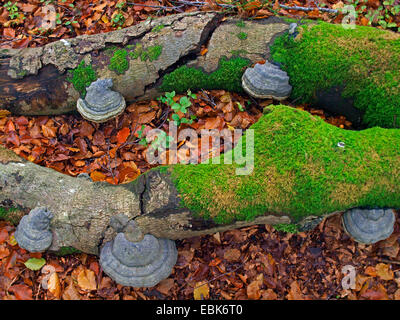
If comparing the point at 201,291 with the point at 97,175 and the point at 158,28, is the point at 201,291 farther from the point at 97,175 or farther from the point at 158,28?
the point at 158,28

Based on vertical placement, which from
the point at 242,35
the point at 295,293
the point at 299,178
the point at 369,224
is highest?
the point at 242,35

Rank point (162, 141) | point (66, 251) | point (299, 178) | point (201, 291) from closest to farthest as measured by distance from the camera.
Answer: point (299, 178) → point (66, 251) → point (201, 291) → point (162, 141)

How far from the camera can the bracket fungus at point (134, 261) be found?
3.30 m

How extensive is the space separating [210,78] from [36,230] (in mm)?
2840

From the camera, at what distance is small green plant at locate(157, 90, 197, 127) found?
440 centimetres

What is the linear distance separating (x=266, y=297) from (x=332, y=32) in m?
3.33

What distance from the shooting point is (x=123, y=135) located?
15.1ft

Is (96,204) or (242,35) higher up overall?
(242,35)

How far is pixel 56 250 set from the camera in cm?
365

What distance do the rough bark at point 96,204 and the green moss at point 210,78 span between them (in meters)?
1.60

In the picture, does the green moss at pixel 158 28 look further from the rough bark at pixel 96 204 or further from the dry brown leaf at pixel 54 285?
the dry brown leaf at pixel 54 285

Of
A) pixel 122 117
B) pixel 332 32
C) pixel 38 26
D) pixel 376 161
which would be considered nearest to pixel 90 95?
pixel 122 117

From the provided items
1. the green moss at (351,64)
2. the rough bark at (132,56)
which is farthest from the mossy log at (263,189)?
the rough bark at (132,56)

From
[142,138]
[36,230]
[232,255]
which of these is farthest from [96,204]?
[232,255]
